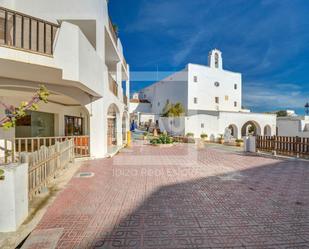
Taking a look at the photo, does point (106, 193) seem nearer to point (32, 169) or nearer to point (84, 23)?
point (32, 169)

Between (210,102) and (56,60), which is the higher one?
(210,102)

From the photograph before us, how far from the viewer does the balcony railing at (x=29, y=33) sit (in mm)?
5840

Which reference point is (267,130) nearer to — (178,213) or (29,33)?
(178,213)

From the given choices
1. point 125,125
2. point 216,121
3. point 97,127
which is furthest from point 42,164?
point 216,121

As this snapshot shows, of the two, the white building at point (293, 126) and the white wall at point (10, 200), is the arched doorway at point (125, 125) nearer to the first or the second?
the white wall at point (10, 200)

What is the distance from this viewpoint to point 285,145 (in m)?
11.1

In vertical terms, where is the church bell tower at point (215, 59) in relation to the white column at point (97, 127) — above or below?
above

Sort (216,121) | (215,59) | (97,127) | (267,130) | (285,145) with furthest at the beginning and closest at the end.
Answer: (215,59)
(267,130)
(216,121)
(285,145)
(97,127)

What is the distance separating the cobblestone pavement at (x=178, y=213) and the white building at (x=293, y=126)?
30.0 metres

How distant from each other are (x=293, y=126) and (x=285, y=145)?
25.8 m

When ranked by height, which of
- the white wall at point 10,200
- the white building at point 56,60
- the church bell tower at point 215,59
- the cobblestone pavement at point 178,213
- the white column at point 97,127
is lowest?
the cobblestone pavement at point 178,213

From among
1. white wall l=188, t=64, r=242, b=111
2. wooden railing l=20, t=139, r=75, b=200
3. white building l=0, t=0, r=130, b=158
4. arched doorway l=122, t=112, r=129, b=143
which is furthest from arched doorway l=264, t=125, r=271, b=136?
wooden railing l=20, t=139, r=75, b=200

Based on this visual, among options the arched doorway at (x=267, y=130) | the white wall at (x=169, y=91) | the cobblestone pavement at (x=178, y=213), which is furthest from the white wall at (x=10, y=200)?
the arched doorway at (x=267, y=130)

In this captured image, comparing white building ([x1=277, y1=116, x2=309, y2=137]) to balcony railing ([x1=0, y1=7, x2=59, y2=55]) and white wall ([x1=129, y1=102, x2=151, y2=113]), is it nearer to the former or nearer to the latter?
white wall ([x1=129, y1=102, x2=151, y2=113])
